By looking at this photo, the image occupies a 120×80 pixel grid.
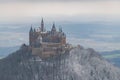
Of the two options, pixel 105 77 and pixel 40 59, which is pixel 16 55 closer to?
pixel 40 59

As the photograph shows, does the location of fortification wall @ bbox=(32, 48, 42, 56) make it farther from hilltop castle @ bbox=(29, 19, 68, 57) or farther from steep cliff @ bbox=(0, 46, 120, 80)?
steep cliff @ bbox=(0, 46, 120, 80)

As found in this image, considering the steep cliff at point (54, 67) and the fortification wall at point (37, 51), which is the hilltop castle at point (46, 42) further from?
the steep cliff at point (54, 67)

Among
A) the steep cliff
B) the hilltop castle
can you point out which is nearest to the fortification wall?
the hilltop castle

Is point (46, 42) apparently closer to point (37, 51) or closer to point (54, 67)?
point (37, 51)

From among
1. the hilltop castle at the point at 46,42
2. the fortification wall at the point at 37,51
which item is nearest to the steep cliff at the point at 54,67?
the fortification wall at the point at 37,51

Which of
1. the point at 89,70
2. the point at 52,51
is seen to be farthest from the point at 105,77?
the point at 52,51

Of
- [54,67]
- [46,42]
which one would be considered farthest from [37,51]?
[54,67]

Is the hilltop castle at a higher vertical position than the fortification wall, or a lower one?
higher
